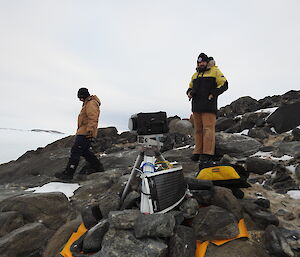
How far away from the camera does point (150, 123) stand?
291 centimetres

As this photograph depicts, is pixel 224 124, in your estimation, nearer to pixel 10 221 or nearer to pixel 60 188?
pixel 60 188

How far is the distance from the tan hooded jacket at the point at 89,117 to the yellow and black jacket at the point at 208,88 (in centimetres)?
294

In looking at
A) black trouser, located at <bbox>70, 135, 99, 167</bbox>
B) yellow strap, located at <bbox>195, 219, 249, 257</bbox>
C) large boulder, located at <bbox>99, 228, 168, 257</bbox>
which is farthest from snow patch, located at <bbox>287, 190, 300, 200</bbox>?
black trouser, located at <bbox>70, 135, 99, 167</bbox>

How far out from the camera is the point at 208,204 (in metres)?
3.02

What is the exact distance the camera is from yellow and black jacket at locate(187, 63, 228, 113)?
15.4 feet

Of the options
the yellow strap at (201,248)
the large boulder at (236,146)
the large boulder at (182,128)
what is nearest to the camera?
the yellow strap at (201,248)

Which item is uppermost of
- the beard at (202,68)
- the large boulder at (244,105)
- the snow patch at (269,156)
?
the large boulder at (244,105)

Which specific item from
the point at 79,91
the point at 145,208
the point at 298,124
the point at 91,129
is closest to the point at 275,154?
the point at 298,124

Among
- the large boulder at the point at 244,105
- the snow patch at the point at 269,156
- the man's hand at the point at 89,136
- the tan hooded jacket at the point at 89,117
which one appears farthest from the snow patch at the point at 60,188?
the large boulder at the point at 244,105

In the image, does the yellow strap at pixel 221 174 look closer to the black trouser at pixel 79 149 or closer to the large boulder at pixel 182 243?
the large boulder at pixel 182 243

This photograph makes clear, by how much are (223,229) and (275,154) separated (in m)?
4.33

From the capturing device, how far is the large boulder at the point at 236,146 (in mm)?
6473

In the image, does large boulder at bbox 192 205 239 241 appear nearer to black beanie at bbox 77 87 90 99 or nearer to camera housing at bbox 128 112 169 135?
camera housing at bbox 128 112 169 135

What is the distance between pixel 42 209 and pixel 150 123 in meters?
2.56
